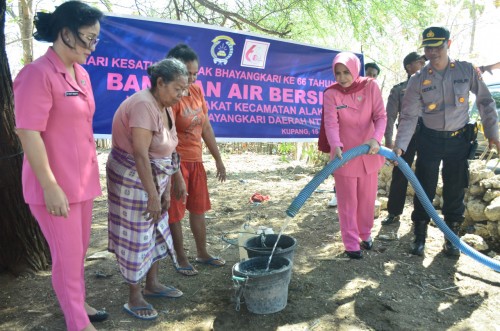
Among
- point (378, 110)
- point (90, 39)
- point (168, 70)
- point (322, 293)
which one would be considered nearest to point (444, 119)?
point (378, 110)

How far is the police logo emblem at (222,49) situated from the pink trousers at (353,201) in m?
2.22

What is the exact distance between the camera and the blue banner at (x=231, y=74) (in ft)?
14.3

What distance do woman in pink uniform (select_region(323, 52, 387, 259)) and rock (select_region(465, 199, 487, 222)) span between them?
1635mm

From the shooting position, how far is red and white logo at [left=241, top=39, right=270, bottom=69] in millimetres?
5207

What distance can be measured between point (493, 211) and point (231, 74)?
134 inches

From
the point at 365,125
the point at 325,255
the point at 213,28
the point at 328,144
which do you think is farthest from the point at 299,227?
the point at 213,28

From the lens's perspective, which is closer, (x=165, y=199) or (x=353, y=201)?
(x=165, y=199)

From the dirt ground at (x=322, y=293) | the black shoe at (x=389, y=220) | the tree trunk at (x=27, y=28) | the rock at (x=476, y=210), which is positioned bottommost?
the dirt ground at (x=322, y=293)

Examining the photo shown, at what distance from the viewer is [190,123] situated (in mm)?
3119

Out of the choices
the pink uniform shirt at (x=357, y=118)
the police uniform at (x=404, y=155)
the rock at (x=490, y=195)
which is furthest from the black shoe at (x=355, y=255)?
the rock at (x=490, y=195)

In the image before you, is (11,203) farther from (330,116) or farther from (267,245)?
(330,116)

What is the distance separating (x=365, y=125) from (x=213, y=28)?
2330mm

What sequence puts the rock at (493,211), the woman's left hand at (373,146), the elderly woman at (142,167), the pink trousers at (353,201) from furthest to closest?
the rock at (493,211)
the pink trousers at (353,201)
the woman's left hand at (373,146)
the elderly woman at (142,167)

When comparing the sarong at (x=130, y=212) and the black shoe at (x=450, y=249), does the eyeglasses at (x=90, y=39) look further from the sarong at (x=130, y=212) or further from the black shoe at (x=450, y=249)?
the black shoe at (x=450, y=249)
